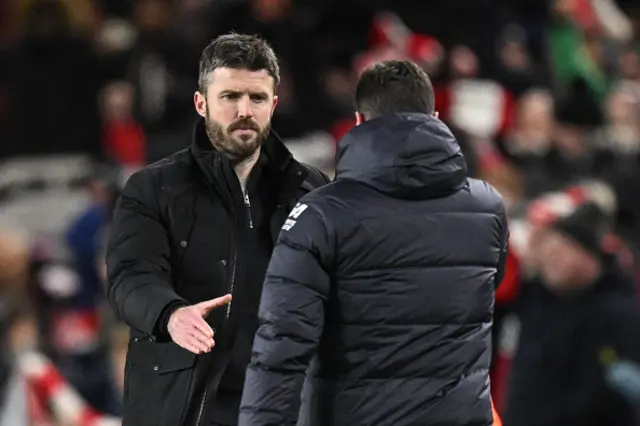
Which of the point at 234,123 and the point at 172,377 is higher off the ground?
the point at 234,123

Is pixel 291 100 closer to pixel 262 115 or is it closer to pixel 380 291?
pixel 262 115

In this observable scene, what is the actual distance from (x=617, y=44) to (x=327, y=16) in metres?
3.01

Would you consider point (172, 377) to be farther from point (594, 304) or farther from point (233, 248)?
point (594, 304)

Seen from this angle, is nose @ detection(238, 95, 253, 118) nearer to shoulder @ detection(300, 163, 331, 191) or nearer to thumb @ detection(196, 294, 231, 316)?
shoulder @ detection(300, 163, 331, 191)

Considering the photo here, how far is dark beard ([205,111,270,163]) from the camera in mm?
4723

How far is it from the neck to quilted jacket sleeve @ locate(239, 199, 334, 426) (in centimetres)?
56

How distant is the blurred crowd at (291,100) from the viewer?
9.63 meters

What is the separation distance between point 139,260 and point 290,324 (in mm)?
635

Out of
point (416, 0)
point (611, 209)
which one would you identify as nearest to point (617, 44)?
point (416, 0)

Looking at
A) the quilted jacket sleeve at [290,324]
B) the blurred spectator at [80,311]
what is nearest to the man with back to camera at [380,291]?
the quilted jacket sleeve at [290,324]

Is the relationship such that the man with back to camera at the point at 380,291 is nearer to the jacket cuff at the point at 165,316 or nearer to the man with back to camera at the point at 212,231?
the jacket cuff at the point at 165,316

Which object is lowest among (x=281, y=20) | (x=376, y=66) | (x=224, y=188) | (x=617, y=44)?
(x=617, y=44)

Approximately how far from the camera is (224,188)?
4.78 meters

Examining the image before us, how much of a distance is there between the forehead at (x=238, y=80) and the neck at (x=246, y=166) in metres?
0.23
